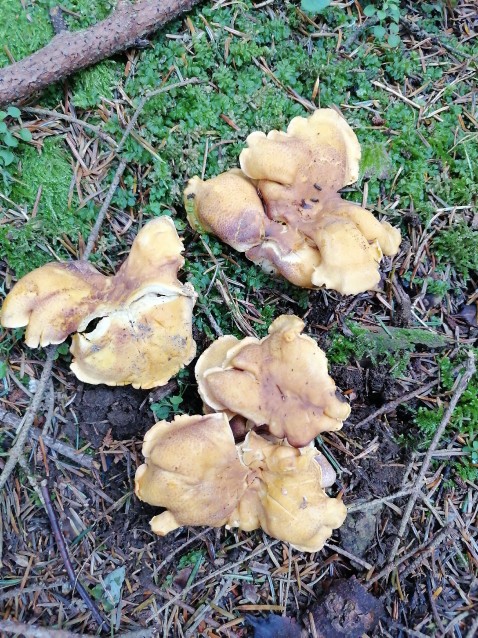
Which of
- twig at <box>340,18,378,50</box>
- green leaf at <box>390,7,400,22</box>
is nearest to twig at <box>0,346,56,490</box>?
twig at <box>340,18,378,50</box>

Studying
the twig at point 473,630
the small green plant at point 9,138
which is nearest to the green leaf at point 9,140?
the small green plant at point 9,138

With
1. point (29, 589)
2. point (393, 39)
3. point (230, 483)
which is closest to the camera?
point (230, 483)

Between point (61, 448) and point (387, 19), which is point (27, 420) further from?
point (387, 19)

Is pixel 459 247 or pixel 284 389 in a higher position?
pixel 284 389

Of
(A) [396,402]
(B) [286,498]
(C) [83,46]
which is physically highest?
(C) [83,46]

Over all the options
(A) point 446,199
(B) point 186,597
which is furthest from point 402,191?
(B) point 186,597

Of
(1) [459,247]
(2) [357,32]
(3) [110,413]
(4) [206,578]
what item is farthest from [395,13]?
(4) [206,578]
